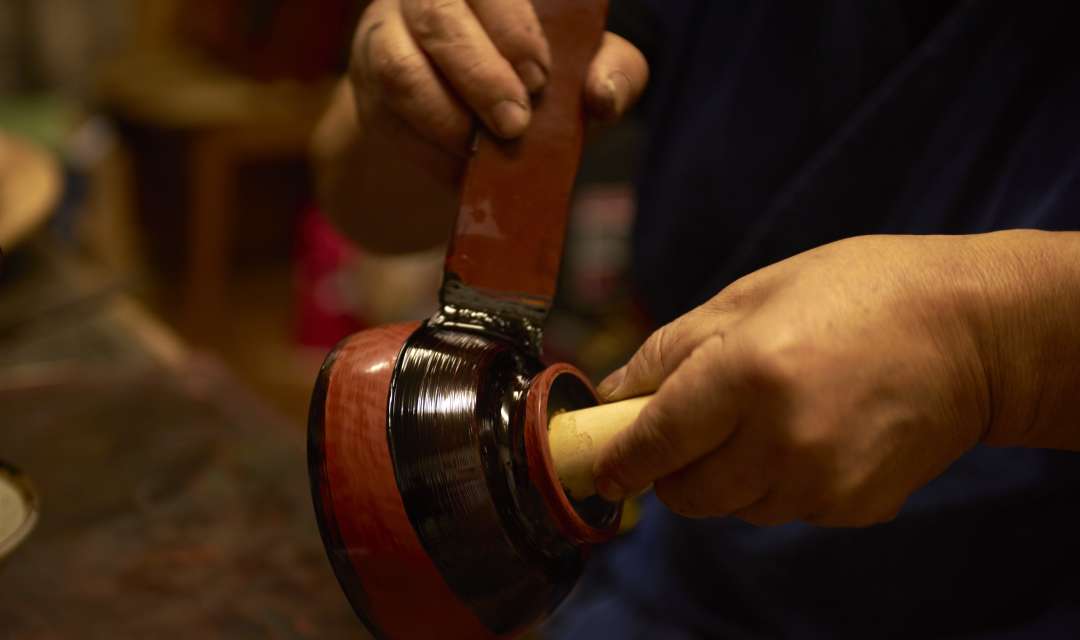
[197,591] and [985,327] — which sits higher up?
[985,327]

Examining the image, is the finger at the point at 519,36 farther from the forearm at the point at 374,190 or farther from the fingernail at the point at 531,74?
the forearm at the point at 374,190

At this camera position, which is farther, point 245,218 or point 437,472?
point 245,218

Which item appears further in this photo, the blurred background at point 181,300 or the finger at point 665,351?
the blurred background at point 181,300

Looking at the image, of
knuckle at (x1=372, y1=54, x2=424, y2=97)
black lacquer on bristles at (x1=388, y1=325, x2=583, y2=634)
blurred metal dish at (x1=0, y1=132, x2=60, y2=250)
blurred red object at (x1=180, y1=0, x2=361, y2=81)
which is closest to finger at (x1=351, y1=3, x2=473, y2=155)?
knuckle at (x1=372, y1=54, x2=424, y2=97)

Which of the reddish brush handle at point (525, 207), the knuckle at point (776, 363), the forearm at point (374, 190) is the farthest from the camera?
the forearm at point (374, 190)

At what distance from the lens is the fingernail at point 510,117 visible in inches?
23.6

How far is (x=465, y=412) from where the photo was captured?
1.67 feet

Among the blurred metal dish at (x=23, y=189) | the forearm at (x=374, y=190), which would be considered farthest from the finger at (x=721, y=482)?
the blurred metal dish at (x=23, y=189)


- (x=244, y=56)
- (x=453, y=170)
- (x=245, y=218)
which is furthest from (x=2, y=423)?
(x=245, y=218)

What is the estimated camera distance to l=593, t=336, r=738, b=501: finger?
17.7 inches

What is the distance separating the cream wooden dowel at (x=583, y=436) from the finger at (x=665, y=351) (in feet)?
0.03

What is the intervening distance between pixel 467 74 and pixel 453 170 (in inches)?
3.9

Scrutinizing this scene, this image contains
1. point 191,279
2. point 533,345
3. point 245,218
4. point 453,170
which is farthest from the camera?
point 245,218

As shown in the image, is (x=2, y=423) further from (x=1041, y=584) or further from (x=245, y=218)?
(x=245, y=218)
